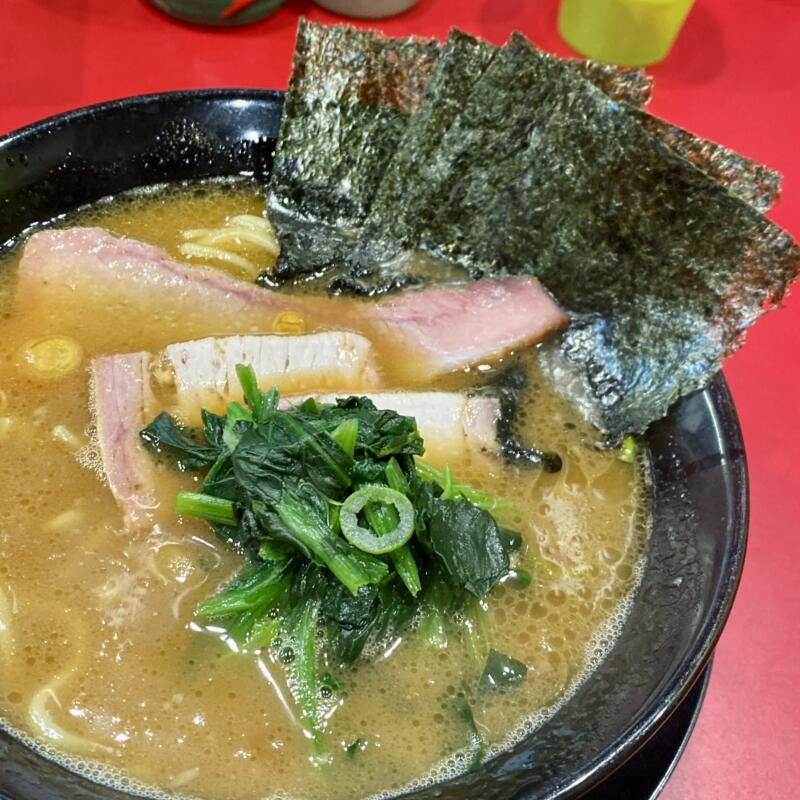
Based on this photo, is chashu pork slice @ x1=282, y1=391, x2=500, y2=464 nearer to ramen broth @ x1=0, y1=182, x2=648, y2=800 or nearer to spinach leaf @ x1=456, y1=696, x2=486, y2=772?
ramen broth @ x1=0, y1=182, x2=648, y2=800

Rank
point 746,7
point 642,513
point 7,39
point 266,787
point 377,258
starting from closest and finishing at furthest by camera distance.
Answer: point 266,787, point 642,513, point 377,258, point 7,39, point 746,7

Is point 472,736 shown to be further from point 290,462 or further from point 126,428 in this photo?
point 126,428

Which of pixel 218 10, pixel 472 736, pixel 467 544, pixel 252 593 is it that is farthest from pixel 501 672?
pixel 218 10

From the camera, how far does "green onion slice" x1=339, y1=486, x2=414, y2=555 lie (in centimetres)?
136

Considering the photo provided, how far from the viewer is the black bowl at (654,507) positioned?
3.98ft

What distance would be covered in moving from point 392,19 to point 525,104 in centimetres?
162

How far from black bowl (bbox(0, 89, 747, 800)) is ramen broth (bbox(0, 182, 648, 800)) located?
0.06 m

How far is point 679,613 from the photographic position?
142cm

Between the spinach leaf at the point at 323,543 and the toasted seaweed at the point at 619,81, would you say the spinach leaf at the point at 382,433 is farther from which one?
the toasted seaweed at the point at 619,81

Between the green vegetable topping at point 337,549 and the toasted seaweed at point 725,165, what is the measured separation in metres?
0.84

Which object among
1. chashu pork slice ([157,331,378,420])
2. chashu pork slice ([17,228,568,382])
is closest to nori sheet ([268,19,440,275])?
chashu pork slice ([17,228,568,382])

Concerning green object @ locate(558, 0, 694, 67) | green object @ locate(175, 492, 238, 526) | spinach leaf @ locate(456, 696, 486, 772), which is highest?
green object @ locate(558, 0, 694, 67)

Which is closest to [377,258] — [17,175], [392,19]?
[17,175]

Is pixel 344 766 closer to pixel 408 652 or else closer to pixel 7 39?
pixel 408 652
